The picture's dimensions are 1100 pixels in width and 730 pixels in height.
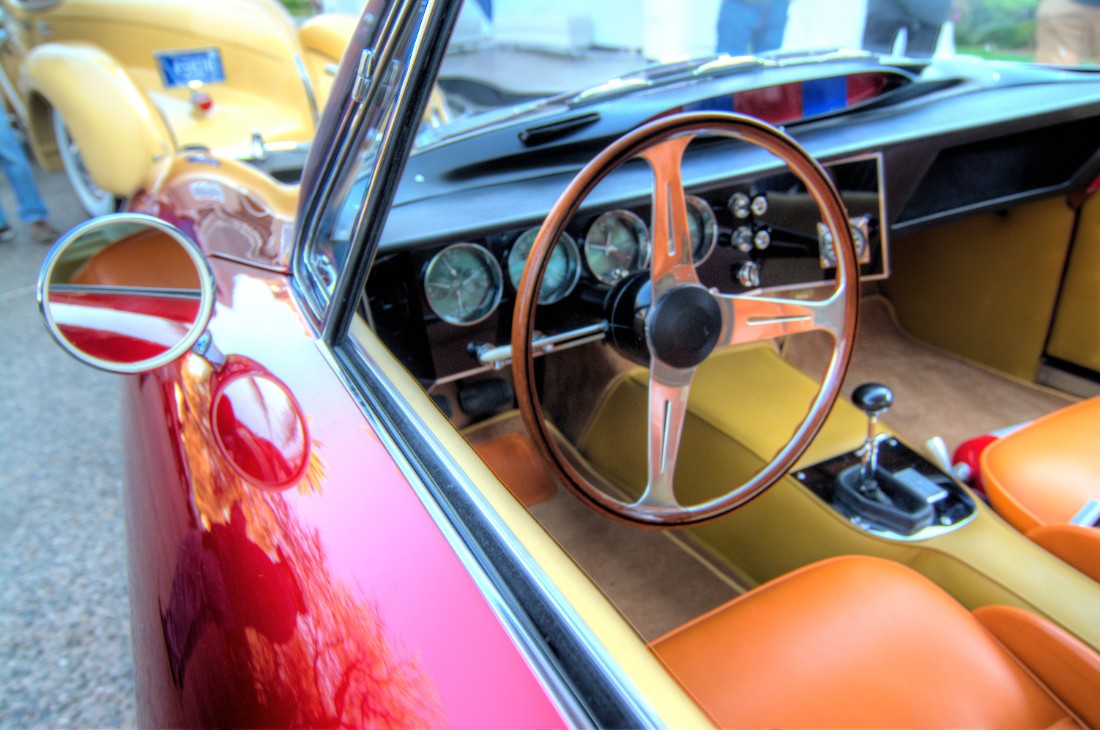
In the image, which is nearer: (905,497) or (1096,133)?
(905,497)

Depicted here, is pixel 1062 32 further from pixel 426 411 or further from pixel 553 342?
pixel 426 411

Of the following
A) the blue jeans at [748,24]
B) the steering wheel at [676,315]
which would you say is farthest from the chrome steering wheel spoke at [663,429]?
the blue jeans at [748,24]

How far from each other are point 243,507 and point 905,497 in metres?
1.20

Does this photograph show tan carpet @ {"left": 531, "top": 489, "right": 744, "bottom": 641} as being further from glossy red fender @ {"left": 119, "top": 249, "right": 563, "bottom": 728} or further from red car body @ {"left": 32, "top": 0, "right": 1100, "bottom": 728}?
glossy red fender @ {"left": 119, "top": 249, "right": 563, "bottom": 728}

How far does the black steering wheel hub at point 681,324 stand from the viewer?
1033 millimetres

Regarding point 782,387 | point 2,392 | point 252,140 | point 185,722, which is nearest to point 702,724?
point 185,722

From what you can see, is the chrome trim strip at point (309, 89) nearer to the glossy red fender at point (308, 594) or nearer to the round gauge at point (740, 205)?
the round gauge at point (740, 205)

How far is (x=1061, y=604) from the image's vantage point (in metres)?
1.07

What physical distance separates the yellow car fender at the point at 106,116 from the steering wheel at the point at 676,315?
279 cm

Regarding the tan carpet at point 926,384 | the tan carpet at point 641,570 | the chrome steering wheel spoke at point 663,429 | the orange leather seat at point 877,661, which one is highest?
the chrome steering wheel spoke at point 663,429

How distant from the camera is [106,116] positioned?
10.3ft

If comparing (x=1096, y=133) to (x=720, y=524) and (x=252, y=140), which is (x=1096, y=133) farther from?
(x=252, y=140)

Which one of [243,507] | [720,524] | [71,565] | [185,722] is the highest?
[243,507]

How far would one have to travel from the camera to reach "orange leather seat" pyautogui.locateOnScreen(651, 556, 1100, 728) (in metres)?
0.83
